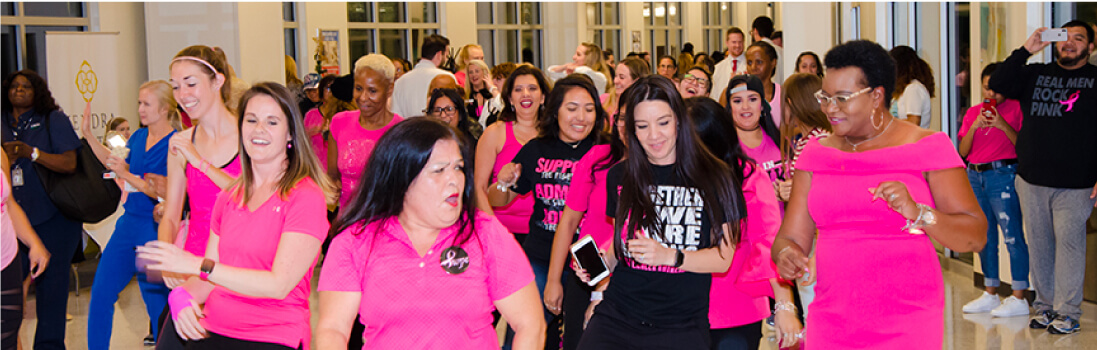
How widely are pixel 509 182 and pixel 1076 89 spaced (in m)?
3.60

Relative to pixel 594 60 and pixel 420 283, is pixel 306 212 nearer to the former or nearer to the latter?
pixel 420 283

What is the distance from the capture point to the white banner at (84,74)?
10281 mm

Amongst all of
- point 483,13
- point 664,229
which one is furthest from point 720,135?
point 483,13

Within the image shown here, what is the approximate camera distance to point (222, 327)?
3.27 metres

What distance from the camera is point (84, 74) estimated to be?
34.8 ft

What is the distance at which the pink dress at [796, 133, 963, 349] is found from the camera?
9.95 feet

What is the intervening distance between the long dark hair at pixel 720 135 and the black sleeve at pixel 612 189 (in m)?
0.47

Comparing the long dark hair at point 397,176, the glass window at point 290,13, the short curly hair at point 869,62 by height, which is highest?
the glass window at point 290,13

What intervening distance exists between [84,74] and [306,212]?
8.52m

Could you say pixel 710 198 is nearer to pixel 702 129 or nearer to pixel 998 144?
pixel 702 129

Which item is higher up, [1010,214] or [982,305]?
[1010,214]

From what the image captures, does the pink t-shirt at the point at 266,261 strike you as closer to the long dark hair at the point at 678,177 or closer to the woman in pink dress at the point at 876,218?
the long dark hair at the point at 678,177

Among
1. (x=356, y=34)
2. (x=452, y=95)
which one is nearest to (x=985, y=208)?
(x=452, y=95)

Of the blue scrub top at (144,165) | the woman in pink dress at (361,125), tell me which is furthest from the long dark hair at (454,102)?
the blue scrub top at (144,165)
